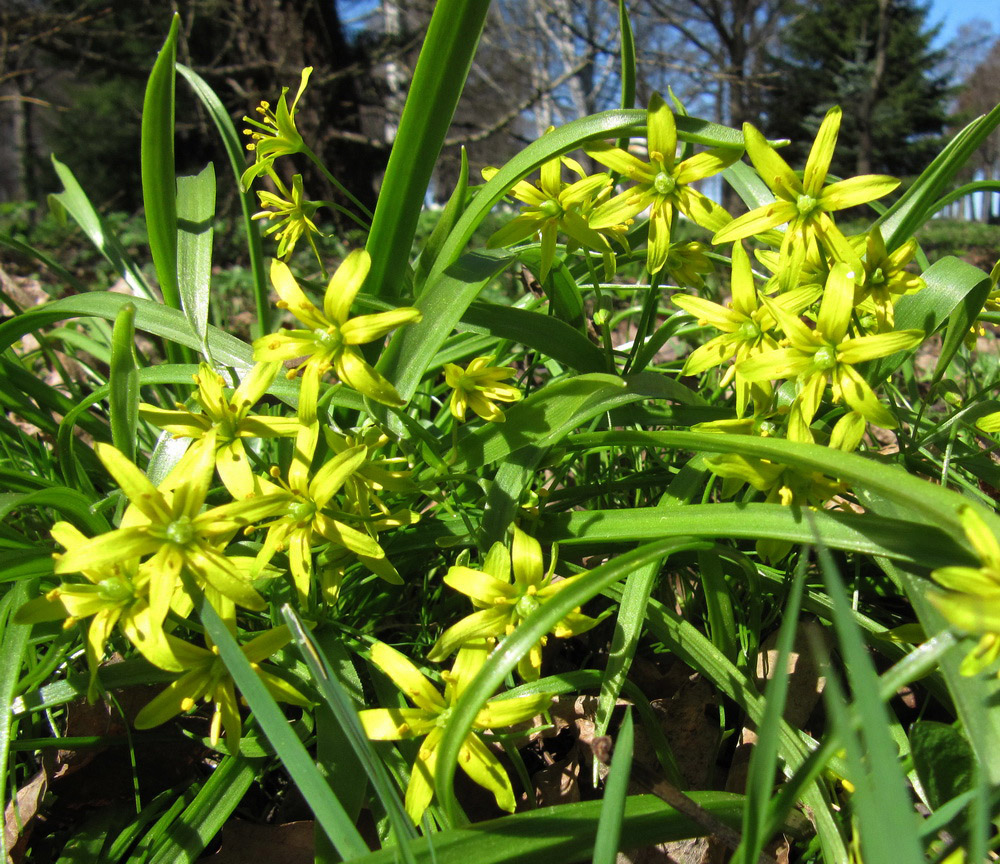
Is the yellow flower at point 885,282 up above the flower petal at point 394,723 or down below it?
above

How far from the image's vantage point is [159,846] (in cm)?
89

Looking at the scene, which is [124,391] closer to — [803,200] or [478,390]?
[478,390]

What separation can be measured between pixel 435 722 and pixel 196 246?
955 mm

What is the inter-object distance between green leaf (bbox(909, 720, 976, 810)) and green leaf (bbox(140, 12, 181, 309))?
1302mm

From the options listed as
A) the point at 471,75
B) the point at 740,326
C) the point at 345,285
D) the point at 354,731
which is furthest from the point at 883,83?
the point at 354,731

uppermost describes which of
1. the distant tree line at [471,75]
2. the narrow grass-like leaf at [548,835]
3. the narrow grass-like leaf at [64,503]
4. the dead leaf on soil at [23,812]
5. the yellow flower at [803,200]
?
the distant tree line at [471,75]

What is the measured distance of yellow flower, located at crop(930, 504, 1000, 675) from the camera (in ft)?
1.80

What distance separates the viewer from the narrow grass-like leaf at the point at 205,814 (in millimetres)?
875

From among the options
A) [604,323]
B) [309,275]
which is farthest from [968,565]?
[309,275]

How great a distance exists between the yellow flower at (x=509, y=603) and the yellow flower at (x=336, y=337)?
224 millimetres

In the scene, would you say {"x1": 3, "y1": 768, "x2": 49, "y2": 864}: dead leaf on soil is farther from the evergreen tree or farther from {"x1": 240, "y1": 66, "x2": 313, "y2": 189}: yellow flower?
the evergreen tree

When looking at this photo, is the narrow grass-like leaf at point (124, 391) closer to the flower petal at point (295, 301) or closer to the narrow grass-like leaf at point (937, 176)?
the flower petal at point (295, 301)

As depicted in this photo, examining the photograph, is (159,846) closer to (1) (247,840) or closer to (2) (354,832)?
(1) (247,840)

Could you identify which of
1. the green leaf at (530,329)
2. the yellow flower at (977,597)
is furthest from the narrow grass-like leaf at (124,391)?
the yellow flower at (977,597)
